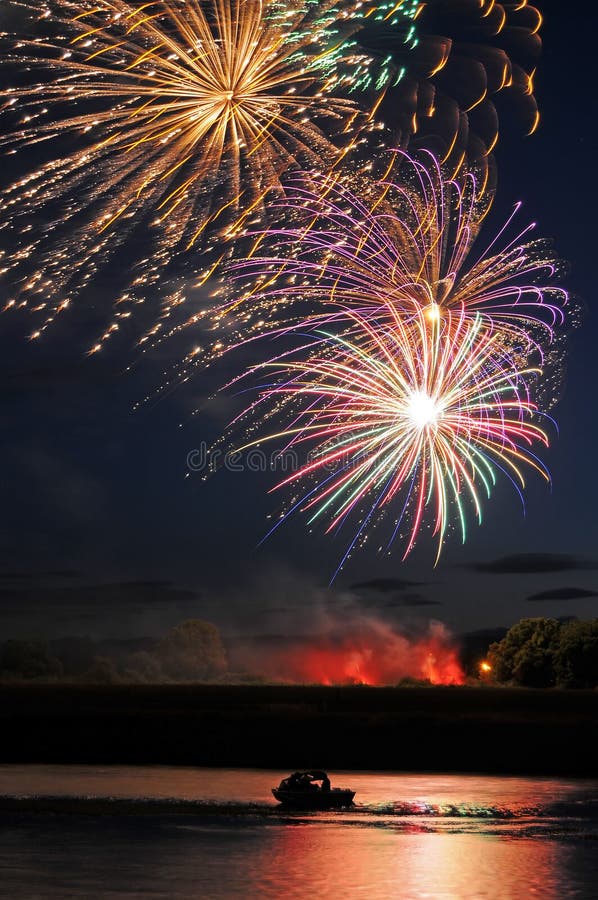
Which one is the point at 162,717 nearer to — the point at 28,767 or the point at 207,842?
the point at 28,767

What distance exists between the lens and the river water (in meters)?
32.8

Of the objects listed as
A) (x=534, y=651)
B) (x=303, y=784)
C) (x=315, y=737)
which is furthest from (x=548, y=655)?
(x=303, y=784)

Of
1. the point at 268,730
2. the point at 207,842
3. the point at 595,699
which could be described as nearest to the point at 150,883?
the point at 207,842

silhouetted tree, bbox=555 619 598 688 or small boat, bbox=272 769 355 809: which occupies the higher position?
silhouetted tree, bbox=555 619 598 688

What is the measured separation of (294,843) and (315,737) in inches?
1517

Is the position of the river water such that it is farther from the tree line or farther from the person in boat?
the tree line

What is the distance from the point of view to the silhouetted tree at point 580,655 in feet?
476

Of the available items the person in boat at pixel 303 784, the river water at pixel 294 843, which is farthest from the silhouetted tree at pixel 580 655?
the person in boat at pixel 303 784

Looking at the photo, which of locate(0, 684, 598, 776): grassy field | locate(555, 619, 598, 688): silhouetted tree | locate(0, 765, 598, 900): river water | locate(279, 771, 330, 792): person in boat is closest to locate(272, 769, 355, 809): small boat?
locate(279, 771, 330, 792): person in boat

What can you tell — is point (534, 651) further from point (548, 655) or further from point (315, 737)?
point (315, 737)

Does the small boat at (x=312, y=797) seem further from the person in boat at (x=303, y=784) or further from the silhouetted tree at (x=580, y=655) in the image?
the silhouetted tree at (x=580, y=655)

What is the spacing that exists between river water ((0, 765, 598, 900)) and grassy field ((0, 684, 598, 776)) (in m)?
11.9

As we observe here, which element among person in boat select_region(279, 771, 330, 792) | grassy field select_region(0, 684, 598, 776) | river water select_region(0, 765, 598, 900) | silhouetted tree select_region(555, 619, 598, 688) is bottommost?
river water select_region(0, 765, 598, 900)

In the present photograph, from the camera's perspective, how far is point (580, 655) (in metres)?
146
